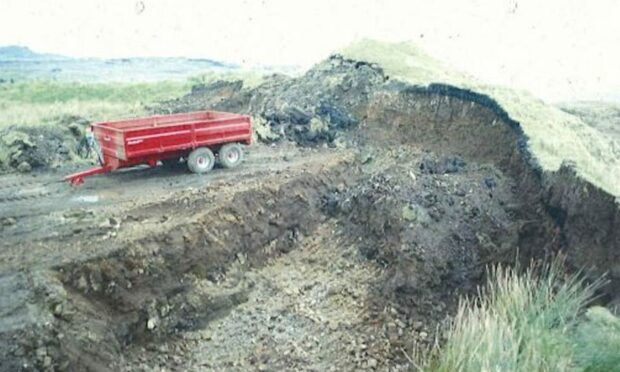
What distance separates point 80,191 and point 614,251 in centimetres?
921

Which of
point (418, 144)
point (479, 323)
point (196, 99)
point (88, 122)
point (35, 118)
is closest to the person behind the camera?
point (479, 323)

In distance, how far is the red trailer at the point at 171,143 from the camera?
10.7 meters

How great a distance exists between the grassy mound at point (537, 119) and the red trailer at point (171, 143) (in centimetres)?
524

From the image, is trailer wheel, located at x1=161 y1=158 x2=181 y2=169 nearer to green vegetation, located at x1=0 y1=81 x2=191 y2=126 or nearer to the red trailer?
the red trailer

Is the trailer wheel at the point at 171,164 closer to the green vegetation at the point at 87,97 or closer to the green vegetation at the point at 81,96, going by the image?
the green vegetation at the point at 87,97

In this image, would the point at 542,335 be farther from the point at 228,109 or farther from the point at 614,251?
the point at 228,109

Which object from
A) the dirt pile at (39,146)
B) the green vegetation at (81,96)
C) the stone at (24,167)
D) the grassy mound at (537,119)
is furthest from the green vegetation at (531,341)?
the green vegetation at (81,96)

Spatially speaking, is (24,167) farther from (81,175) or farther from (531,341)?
(531,341)

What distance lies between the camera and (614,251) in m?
8.76

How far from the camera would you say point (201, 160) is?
11742 millimetres

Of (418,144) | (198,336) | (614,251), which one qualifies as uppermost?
(418,144)

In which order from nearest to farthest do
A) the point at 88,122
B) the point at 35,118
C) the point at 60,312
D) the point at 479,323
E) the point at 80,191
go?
1. the point at 479,323
2. the point at 60,312
3. the point at 80,191
4. the point at 88,122
5. the point at 35,118

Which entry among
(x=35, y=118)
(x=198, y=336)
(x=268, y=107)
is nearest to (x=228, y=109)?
(x=268, y=107)

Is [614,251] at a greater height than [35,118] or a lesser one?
lesser
